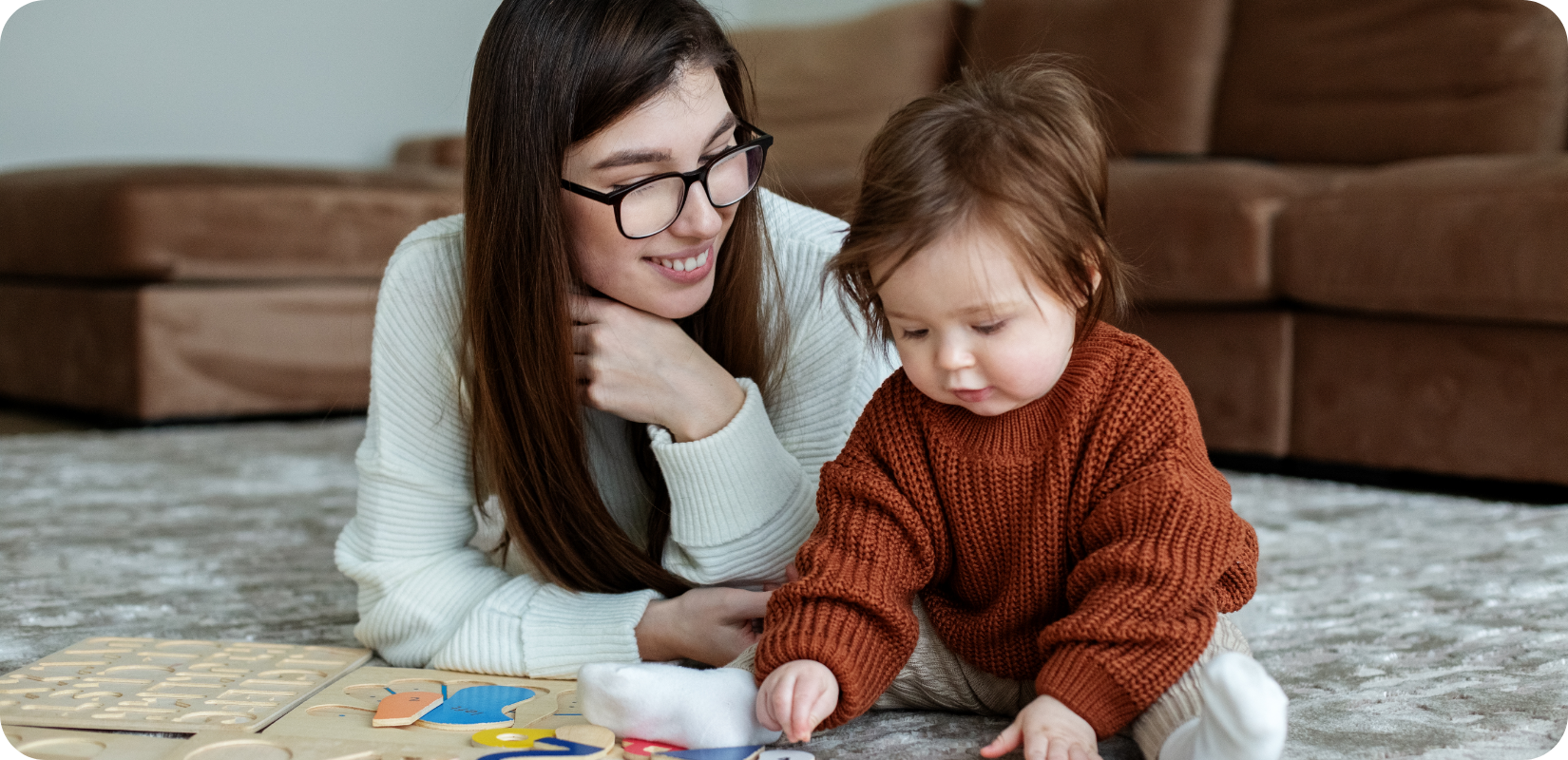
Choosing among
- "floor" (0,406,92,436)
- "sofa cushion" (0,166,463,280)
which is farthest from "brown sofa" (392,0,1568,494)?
"floor" (0,406,92,436)

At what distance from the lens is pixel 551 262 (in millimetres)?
936

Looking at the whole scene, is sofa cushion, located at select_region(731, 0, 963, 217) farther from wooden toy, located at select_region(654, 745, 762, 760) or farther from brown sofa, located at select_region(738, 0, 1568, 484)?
wooden toy, located at select_region(654, 745, 762, 760)

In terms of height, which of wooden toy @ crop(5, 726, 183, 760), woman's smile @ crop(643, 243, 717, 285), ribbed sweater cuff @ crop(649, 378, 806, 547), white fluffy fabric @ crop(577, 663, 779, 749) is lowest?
wooden toy @ crop(5, 726, 183, 760)

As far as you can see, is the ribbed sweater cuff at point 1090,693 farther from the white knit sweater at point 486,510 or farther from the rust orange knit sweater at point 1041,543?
the white knit sweater at point 486,510

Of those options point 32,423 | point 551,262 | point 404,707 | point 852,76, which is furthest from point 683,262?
point 32,423

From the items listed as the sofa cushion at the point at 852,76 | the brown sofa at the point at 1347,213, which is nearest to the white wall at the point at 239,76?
the sofa cushion at the point at 852,76

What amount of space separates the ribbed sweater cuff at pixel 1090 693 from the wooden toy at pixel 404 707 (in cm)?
42

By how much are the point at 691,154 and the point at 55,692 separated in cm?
60

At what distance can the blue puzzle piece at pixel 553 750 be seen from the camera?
→ 0.75 metres

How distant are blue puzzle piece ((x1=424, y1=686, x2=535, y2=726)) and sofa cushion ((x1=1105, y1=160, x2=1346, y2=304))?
1.20 meters

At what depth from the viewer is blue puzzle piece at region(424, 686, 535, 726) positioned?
0.83 meters

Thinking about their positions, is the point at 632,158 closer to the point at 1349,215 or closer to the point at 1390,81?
the point at 1349,215

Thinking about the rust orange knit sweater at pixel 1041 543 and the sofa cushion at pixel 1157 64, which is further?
the sofa cushion at pixel 1157 64

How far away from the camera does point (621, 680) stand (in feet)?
2.52
